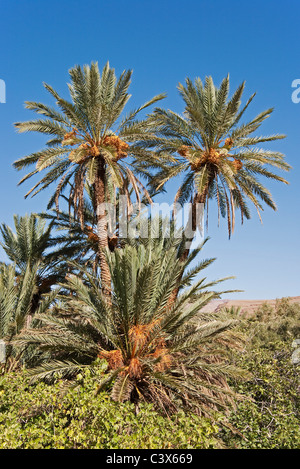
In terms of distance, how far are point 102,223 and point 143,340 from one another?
514 centimetres

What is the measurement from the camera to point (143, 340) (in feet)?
30.3

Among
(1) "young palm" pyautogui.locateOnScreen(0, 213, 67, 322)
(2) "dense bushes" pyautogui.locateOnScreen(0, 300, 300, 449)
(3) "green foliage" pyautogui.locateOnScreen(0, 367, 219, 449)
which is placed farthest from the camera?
(1) "young palm" pyautogui.locateOnScreen(0, 213, 67, 322)

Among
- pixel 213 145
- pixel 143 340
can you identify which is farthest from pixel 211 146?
pixel 143 340

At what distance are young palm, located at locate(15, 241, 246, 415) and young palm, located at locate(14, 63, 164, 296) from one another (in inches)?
91.3

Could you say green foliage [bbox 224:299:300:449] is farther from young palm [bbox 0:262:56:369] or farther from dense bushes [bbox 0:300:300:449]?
young palm [bbox 0:262:56:369]

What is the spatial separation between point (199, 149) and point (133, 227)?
368 centimetres

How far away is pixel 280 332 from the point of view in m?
23.6

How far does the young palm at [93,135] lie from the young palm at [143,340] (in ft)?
7.61

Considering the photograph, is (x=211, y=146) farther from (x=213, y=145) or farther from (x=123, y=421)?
(x=123, y=421)

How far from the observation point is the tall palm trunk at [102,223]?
1275cm

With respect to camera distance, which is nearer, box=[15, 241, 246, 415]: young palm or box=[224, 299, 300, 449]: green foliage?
box=[224, 299, 300, 449]: green foliage

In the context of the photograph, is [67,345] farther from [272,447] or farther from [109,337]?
[272,447]

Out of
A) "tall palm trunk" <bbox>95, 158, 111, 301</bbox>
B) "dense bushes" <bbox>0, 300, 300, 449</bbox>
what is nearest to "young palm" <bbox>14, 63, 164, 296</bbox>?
"tall palm trunk" <bbox>95, 158, 111, 301</bbox>

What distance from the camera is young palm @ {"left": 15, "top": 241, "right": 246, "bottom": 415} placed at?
29.2 ft
